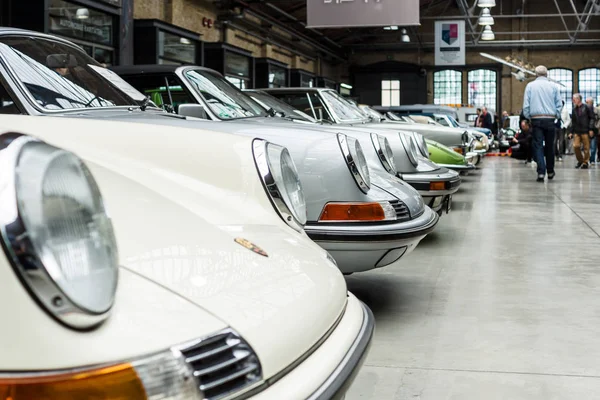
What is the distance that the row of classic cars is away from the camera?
1.09m

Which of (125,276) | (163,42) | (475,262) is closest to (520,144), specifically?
(163,42)

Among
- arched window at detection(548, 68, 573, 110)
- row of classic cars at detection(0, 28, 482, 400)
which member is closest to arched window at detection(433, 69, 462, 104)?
arched window at detection(548, 68, 573, 110)

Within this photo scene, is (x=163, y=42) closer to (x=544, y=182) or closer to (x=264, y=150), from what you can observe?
(x=544, y=182)

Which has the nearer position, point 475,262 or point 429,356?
point 429,356

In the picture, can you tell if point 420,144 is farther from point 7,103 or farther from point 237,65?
point 237,65

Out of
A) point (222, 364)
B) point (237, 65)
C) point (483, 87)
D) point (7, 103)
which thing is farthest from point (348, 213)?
point (483, 87)

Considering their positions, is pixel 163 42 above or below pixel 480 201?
above

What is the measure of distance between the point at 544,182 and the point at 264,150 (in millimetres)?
11138

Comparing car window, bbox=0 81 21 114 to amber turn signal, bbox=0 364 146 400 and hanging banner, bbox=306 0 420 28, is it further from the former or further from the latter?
hanging banner, bbox=306 0 420 28

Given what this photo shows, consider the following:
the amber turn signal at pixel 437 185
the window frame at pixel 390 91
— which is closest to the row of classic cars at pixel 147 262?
the amber turn signal at pixel 437 185

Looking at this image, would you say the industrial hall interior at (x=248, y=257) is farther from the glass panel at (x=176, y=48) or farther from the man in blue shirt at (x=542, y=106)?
the glass panel at (x=176, y=48)

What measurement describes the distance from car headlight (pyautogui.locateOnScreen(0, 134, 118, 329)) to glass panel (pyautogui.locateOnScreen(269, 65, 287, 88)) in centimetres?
2370

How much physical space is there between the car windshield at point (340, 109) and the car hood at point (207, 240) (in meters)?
5.47

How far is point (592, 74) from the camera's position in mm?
38750
